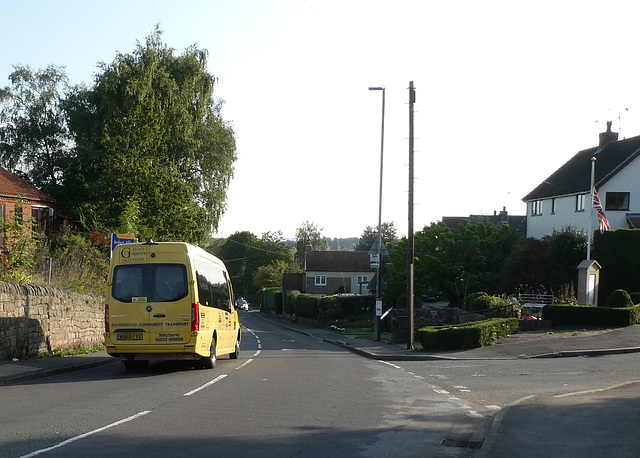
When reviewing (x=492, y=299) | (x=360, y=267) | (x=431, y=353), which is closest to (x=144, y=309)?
(x=431, y=353)

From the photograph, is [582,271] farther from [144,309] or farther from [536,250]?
[144,309]

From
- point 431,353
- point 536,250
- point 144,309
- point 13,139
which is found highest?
point 13,139

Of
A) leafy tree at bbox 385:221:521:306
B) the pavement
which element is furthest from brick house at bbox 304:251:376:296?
the pavement

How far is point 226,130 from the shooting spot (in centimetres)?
4406

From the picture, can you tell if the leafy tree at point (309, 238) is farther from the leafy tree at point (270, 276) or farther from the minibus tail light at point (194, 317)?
the minibus tail light at point (194, 317)

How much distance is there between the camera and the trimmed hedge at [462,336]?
23.3m

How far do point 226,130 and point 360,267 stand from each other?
4762 centimetres

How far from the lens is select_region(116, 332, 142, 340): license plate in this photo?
15648 mm

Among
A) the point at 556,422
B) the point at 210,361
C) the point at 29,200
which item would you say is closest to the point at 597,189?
the point at 29,200

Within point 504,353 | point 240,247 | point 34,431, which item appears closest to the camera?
point 34,431

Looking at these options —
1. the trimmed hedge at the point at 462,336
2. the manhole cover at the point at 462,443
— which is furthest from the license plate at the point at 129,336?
the trimmed hedge at the point at 462,336

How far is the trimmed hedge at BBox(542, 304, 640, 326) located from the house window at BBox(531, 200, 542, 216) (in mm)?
26164

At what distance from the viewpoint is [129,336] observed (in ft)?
51.4

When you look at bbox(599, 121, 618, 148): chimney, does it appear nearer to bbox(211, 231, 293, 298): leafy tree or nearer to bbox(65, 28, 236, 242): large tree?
bbox(65, 28, 236, 242): large tree
